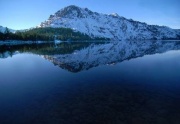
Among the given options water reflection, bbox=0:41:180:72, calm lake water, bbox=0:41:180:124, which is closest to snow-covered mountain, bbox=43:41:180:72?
water reflection, bbox=0:41:180:72

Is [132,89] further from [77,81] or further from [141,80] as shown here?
[77,81]

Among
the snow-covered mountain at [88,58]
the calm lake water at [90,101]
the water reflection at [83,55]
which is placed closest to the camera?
the calm lake water at [90,101]

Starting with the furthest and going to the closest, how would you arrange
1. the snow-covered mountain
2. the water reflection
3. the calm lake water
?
the water reflection, the snow-covered mountain, the calm lake water

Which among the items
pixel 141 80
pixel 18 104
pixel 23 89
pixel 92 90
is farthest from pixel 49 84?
pixel 141 80

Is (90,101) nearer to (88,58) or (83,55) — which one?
(88,58)

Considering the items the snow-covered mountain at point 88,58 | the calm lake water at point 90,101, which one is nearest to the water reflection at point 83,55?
the snow-covered mountain at point 88,58

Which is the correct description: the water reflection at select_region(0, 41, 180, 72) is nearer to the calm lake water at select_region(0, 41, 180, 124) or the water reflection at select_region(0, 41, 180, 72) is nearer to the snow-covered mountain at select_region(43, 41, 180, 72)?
the snow-covered mountain at select_region(43, 41, 180, 72)

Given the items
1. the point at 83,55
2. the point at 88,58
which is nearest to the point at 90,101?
the point at 88,58

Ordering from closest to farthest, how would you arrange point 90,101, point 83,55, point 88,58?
point 90,101 → point 88,58 → point 83,55

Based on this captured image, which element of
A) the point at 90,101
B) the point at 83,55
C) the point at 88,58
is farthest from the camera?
the point at 83,55

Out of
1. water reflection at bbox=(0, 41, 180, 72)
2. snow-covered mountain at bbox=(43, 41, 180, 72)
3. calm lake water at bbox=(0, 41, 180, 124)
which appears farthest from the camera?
water reflection at bbox=(0, 41, 180, 72)

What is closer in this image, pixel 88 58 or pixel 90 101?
pixel 90 101

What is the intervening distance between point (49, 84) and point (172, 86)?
13747mm

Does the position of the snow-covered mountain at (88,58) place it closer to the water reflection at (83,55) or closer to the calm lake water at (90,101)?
the water reflection at (83,55)
